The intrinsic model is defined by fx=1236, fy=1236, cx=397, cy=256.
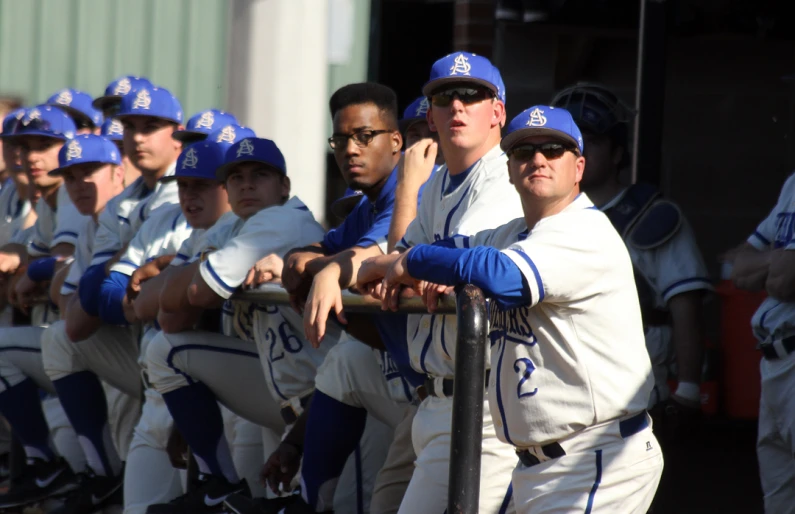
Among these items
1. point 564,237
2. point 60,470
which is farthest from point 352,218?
point 60,470

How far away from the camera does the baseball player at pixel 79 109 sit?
A: 718cm

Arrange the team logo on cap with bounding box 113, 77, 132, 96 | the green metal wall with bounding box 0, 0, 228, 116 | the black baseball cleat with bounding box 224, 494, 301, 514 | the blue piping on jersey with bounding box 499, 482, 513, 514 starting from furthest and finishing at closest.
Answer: the green metal wall with bounding box 0, 0, 228, 116 < the team logo on cap with bounding box 113, 77, 132, 96 < the black baseball cleat with bounding box 224, 494, 301, 514 < the blue piping on jersey with bounding box 499, 482, 513, 514

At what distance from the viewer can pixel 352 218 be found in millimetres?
4188

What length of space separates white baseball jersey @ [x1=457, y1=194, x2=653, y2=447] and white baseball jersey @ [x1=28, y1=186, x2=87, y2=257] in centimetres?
365

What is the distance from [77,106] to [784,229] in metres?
4.49

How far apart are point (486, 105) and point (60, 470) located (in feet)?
10.7

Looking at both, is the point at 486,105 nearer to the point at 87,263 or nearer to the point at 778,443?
the point at 778,443

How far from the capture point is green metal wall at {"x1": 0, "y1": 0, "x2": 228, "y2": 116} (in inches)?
369

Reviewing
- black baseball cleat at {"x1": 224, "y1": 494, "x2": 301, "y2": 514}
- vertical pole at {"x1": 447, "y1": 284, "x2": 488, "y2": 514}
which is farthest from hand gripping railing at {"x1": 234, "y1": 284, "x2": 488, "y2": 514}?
black baseball cleat at {"x1": 224, "y1": 494, "x2": 301, "y2": 514}

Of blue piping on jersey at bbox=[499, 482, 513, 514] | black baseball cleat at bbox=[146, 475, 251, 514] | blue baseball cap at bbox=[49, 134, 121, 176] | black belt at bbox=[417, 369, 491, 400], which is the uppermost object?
blue baseball cap at bbox=[49, 134, 121, 176]

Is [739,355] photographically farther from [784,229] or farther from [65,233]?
[65,233]

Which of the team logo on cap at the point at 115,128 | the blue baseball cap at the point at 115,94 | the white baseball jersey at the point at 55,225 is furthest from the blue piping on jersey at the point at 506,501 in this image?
the team logo on cap at the point at 115,128

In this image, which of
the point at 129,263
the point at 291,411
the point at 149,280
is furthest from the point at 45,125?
the point at 291,411

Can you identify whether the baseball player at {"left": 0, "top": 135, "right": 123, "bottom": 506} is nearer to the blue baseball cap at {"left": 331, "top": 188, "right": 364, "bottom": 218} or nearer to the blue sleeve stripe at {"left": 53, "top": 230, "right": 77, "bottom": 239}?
the blue sleeve stripe at {"left": 53, "top": 230, "right": 77, "bottom": 239}
